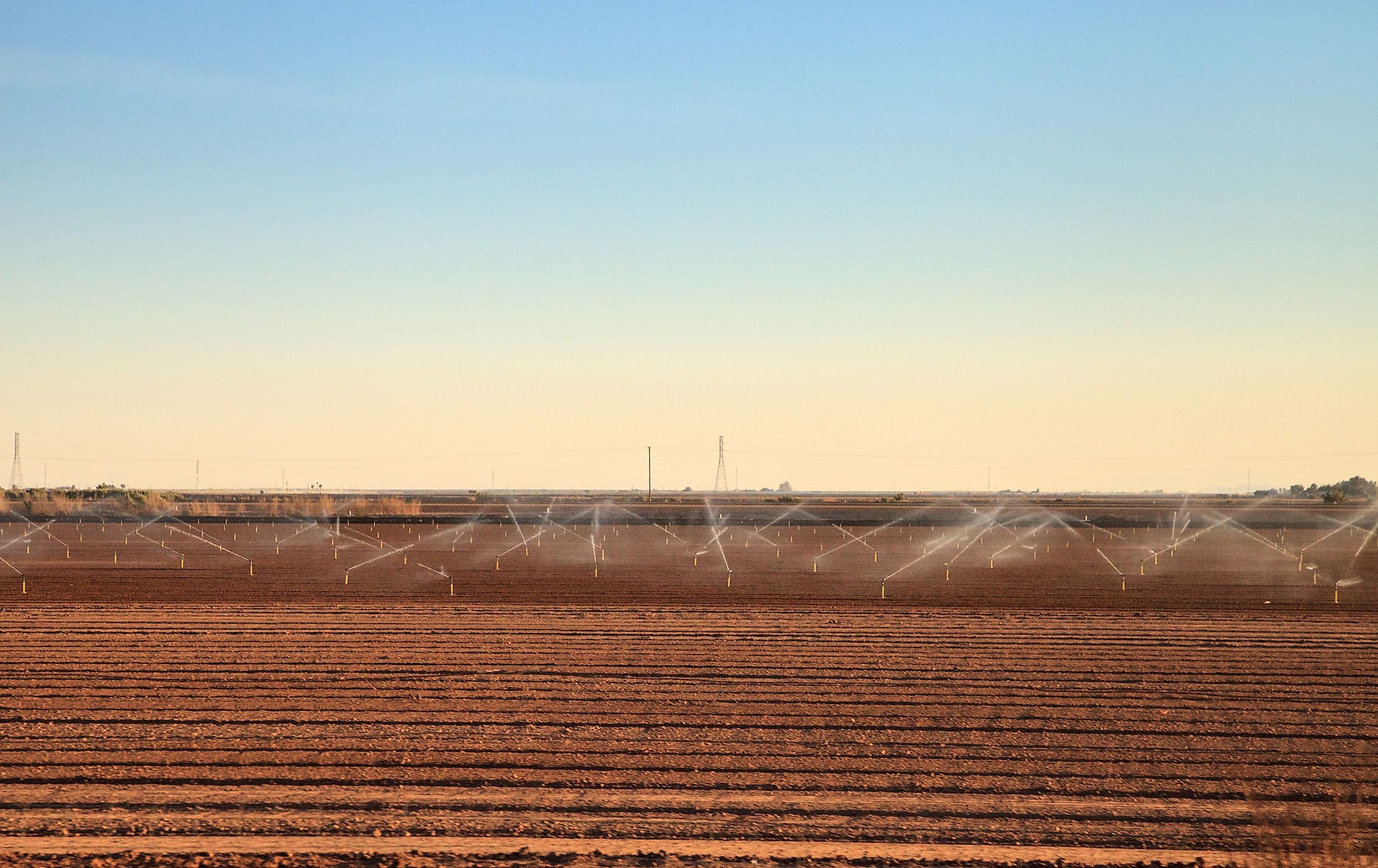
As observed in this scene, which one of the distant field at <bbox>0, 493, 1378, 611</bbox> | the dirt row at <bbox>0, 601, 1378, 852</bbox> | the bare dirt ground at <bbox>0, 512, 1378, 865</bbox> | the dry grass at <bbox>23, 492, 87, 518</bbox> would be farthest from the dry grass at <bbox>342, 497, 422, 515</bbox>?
the dirt row at <bbox>0, 601, 1378, 852</bbox>

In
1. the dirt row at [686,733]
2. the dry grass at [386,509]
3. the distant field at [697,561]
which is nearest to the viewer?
the dirt row at [686,733]

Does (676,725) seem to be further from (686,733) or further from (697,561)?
(697,561)

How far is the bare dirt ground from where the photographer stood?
42.8 feet

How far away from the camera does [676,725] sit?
59.0ft

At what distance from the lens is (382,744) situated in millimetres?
16766

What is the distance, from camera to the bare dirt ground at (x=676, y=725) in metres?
13.0

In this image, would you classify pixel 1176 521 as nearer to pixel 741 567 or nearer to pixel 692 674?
pixel 741 567

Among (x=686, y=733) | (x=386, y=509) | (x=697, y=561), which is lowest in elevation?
(x=686, y=733)

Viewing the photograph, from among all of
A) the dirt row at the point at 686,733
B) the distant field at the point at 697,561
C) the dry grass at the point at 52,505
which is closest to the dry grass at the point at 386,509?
the distant field at the point at 697,561

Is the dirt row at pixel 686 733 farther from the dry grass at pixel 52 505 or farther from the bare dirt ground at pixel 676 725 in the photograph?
the dry grass at pixel 52 505

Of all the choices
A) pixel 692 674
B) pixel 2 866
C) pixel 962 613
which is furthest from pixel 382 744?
pixel 962 613

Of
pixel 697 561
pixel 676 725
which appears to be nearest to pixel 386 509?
pixel 697 561

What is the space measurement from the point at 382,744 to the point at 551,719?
9.53 ft

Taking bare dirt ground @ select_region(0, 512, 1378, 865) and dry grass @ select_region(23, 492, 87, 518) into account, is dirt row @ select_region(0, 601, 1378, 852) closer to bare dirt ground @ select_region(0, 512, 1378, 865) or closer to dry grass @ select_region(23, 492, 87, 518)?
bare dirt ground @ select_region(0, 512, 1378, 865)
